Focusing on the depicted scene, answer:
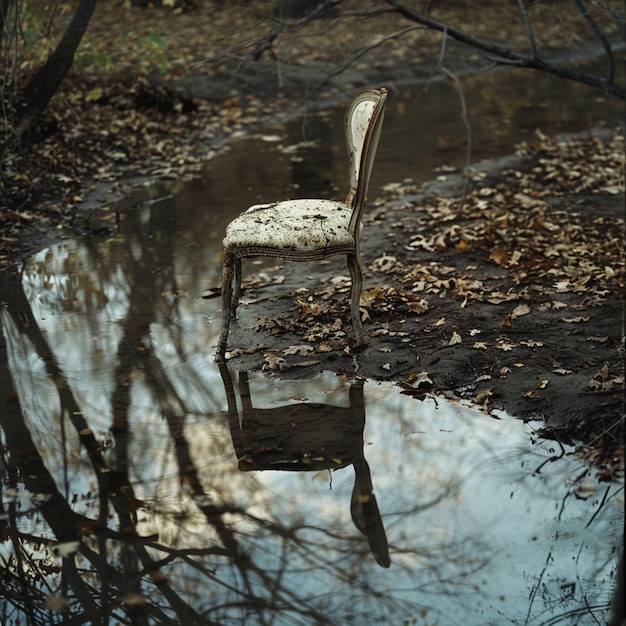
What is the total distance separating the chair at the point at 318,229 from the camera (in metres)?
5.04

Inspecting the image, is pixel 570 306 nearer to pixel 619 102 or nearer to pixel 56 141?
pixel 56 141

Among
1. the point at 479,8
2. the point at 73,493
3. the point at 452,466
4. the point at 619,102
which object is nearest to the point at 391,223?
the point at 452,466

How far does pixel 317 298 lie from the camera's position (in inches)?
244

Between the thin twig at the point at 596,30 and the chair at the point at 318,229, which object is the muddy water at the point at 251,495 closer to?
the chair at the point at 318,229

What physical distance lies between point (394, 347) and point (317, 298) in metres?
1.05

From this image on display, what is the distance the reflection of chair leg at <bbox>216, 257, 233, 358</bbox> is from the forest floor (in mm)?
184

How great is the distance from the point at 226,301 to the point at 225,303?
0.01 metres

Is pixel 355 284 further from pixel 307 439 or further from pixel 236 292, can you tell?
pixel 307 439

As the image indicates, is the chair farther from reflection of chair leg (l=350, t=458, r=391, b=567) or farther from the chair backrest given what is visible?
reflection of chair leg (l=350, t=458, r=391, b=567)

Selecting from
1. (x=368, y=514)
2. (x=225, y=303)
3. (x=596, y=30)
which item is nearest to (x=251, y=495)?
(x=368, y=514)

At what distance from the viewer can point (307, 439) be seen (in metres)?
4.45

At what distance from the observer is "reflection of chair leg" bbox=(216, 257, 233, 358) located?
5160 millimetres

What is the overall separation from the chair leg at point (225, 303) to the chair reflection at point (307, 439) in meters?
0.37

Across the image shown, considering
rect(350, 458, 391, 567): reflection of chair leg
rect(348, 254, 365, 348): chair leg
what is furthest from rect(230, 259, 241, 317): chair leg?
rect(350, 458, 391, 567): reflection of chair leg
